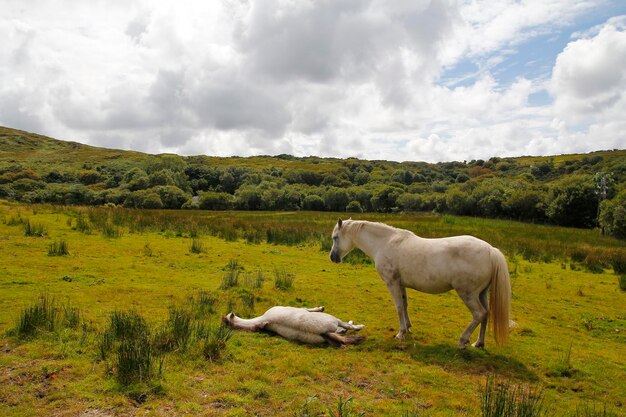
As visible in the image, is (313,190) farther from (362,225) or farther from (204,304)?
(362,225)

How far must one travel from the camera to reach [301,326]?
20.4 ft

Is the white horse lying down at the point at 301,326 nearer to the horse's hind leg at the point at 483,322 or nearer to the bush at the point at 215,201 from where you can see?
the horse's hind leg at the point at 483,322

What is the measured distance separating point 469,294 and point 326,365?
2.53m

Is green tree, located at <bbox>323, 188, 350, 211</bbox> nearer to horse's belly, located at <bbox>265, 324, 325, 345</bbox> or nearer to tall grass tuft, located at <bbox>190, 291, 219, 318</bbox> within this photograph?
tall grass tuft, located at <bbox>190, 291, 219, 318</bbox>

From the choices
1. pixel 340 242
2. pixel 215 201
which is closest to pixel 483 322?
pixel 340 242

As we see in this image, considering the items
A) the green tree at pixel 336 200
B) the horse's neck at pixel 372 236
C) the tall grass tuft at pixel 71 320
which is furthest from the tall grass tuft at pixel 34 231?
the green tree at pixel 336 200

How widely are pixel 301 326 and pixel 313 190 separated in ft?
233

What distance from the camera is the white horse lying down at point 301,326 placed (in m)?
6.12

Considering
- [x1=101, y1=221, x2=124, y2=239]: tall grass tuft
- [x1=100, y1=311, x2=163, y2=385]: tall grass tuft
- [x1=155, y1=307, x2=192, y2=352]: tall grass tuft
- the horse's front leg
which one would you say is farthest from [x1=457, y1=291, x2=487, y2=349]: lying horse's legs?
[x1=101, y1=221, x2=124, y2=239]: tall grass tuft

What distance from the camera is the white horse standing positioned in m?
5.74

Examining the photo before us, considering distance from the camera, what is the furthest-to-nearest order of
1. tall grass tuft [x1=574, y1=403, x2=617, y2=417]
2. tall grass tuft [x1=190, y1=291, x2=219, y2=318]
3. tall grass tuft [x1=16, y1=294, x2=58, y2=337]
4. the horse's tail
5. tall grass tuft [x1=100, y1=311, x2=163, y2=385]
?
1. tall grass tuft [x1=190, y1=291, x2=219, y2=318]
2. the horse's tail
3. tall grass tuft [x1=16, y1=294, x2=58, y2=337]
4. tall grass tuft [x1=100, y1=311, x2=163, y2=385]
5. tall grass tuft [x1=574, y1=403, x2=617, y2=417]

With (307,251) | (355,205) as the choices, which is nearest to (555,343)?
(307,251)

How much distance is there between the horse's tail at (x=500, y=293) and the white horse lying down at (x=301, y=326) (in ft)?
7.07

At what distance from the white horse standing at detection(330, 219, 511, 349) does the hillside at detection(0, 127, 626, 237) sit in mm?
33590
